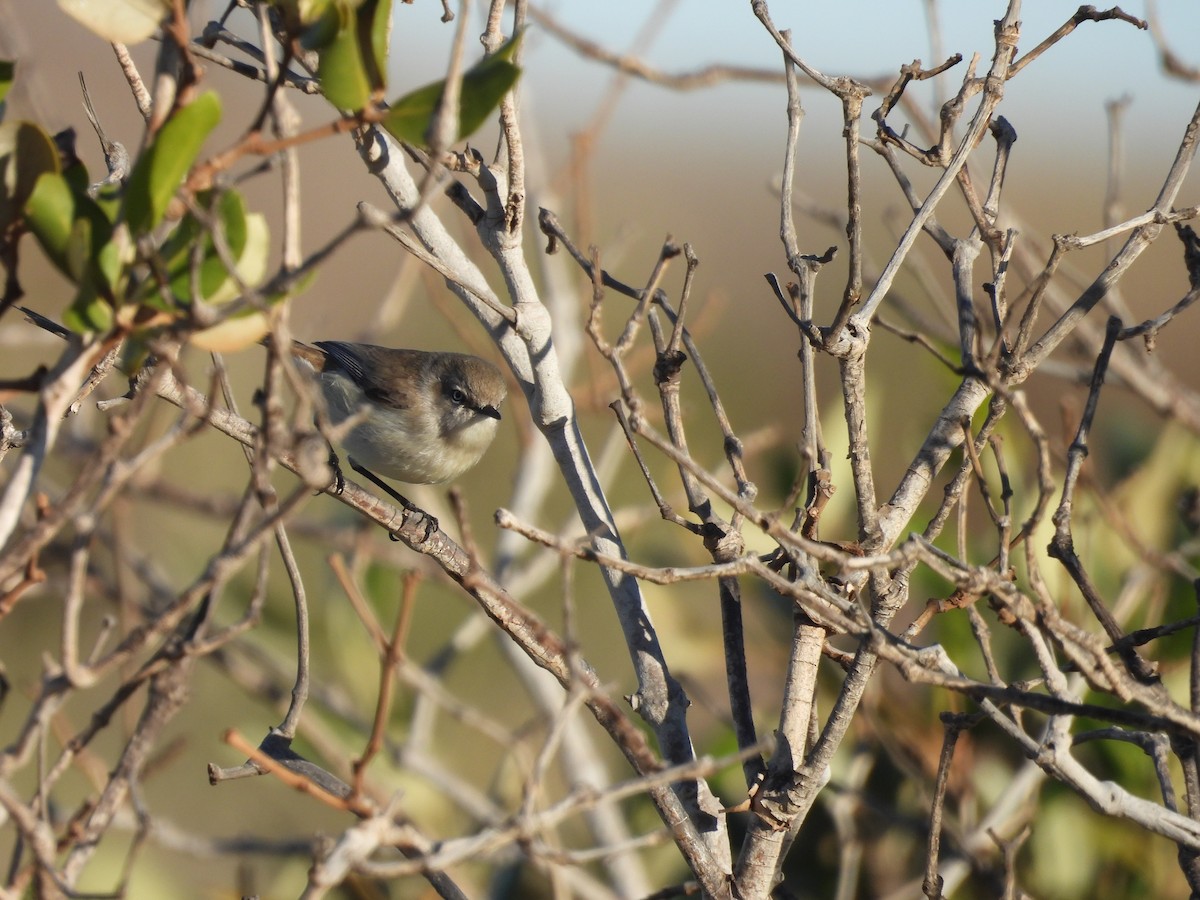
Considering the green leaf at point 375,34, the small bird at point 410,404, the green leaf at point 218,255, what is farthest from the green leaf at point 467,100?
the small bird at point 410,404

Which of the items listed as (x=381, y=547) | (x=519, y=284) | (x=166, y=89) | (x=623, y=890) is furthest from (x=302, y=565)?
(x=166, y=89)

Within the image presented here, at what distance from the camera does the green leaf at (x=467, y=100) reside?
43.1 inches

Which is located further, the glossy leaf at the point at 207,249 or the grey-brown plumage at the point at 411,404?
the grey-brown plumage at the point at 411,404

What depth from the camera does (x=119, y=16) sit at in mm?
1111

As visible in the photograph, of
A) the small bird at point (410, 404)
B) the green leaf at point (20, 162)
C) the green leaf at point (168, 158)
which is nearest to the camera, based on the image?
the green leaf at point (168, 158)

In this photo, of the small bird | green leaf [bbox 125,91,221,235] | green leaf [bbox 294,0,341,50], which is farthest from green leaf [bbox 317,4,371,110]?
the small bird

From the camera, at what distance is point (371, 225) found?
985mm

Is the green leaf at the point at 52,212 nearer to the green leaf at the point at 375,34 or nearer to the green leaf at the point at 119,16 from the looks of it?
the green leaf at the point at 119,16

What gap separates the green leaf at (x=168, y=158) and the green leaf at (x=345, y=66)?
0.12m

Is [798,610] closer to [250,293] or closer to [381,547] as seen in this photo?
[250,293]

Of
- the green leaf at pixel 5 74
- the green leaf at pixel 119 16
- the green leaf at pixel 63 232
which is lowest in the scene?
the green leaf at pixel 63 232

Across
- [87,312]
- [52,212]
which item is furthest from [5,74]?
[87,312]

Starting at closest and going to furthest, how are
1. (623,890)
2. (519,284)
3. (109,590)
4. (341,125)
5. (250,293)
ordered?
1. (250,293)
2. (341,125)
3. (519,284)
4. (623,890)
5. (109,590)

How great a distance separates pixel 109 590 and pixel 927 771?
2662 mm
